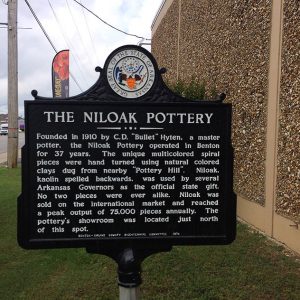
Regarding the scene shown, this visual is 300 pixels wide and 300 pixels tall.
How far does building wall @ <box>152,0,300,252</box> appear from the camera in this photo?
240 inches

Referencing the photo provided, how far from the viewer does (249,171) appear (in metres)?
7.78

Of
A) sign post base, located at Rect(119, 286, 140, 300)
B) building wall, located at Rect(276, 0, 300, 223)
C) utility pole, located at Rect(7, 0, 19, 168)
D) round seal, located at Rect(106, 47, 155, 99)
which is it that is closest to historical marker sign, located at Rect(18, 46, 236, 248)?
round seal, located at Rect(106, 47, 155, 99)

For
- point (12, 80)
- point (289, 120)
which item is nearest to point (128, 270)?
point (289, 120)

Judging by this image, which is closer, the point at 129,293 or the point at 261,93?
the point at 129,293

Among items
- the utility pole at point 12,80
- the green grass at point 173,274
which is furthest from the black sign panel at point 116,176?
the utility pole at point 12,80

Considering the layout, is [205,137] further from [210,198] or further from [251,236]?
[251,236]

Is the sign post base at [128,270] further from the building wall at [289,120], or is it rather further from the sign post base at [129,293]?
the building wall at [289,120]

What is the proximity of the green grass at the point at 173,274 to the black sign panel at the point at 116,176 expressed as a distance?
1685mm

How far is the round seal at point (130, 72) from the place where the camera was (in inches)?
123

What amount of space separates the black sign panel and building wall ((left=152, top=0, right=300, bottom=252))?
307 centimetres

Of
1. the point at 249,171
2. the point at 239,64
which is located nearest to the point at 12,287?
the point at 249,171

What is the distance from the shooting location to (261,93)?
283 inches

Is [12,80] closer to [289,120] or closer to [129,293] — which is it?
[289,120]

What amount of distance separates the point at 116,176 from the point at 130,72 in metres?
0.66
